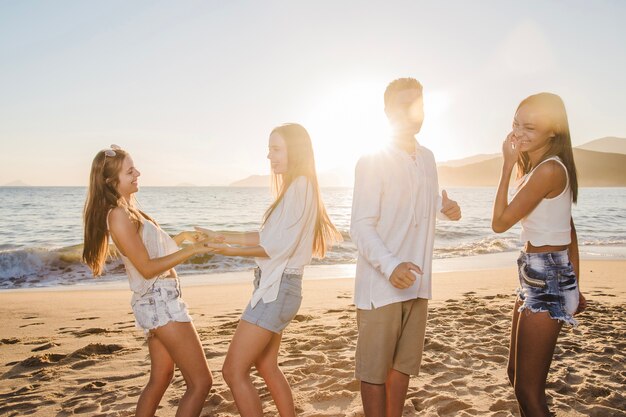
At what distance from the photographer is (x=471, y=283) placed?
10172mm

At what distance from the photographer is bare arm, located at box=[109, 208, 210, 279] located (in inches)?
110

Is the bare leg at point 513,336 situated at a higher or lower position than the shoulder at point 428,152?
lower

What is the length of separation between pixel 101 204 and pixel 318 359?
116 inches

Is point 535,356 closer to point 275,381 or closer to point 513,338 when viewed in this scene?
point 513,338

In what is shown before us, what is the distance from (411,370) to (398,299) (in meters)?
0.48

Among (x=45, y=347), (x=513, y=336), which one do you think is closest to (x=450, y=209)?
(x=513, y=336)

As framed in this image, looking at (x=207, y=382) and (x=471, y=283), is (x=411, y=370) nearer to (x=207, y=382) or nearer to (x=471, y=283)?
(x=207, y=382)

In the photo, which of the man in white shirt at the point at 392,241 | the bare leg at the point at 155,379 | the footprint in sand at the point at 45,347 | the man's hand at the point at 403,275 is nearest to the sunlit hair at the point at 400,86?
the man in white shirt at the point at 392,241

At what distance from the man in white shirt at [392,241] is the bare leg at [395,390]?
6 centimetres

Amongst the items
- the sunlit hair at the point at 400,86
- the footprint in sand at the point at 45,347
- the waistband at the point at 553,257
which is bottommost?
the footprint in sand at the point at 45,347

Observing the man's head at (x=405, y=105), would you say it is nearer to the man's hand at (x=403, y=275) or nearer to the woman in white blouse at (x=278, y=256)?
the woman in white blouse at (x=278, y=256)

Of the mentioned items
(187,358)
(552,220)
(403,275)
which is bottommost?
(187,358)

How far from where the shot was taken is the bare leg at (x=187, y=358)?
111 inches

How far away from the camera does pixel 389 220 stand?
257 centimetres
